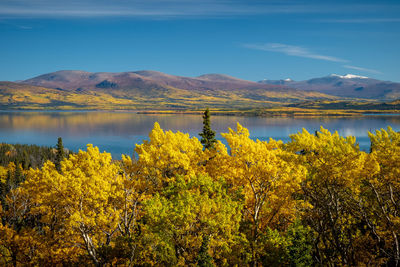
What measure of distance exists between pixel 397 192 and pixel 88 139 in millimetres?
185304

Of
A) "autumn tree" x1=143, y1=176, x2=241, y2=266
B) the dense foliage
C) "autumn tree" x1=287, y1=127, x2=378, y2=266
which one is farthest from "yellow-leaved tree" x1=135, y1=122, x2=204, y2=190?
"autumn tree" x1=287, y1=127, x2=378, y2=266

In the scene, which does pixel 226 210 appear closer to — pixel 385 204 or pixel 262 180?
pixel 262 180

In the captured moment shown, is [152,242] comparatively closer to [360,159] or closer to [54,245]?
[54,245]

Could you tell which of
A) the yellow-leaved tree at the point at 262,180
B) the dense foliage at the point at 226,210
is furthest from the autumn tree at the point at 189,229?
the yellow-leaved tree at the point at 262,180

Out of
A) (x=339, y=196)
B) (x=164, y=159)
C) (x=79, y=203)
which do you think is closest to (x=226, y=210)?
(x=339, y=196)

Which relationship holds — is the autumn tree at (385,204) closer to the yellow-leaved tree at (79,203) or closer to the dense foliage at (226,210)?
the dense foliage at (226,210)

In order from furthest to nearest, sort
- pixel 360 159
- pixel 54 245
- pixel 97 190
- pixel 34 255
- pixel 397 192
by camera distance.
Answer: pixel 34 255
pixel 54 245
pixel 397 192
pixel 97 190
pixel 360 159

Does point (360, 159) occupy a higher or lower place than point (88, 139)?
higher

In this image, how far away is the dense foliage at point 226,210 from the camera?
24.3m

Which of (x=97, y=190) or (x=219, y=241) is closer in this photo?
(x=219, y=241)

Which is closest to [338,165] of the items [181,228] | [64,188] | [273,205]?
[273,205]

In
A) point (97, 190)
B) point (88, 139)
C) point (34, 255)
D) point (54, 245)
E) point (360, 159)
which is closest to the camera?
point (360, 159)

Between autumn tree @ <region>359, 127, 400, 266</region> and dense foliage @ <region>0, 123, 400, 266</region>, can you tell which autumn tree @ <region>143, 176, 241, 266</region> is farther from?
autumn tree @ <region>359, 127, 400, 266</region>

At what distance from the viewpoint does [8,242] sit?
1444 inches
